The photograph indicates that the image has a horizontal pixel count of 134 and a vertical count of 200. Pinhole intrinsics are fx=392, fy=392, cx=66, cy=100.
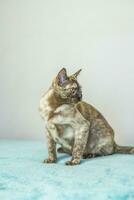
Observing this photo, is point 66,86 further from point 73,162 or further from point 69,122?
point 73,162

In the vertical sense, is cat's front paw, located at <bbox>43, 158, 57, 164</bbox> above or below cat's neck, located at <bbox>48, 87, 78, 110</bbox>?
below

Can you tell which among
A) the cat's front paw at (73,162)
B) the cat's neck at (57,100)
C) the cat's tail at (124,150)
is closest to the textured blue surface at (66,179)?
the cat's front paw at (73,162)

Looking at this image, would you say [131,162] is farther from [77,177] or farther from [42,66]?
[42,66]

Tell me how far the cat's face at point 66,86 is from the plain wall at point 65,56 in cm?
73

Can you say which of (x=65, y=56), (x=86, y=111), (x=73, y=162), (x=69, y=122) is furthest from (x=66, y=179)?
(x=65, y=56)

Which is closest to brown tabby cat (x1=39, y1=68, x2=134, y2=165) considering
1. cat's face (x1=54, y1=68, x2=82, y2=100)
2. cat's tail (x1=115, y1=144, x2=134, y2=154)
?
cat's face (x1=54, y1=68, x2=82, y2=100)

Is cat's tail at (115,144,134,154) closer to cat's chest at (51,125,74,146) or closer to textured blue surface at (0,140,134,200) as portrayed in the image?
textured blue surface at (0,140,134,200)

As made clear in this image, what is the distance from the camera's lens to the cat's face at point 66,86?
1598 mm

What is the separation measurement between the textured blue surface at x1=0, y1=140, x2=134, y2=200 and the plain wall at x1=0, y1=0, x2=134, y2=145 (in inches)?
26.9

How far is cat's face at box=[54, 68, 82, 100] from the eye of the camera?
62.9 inches

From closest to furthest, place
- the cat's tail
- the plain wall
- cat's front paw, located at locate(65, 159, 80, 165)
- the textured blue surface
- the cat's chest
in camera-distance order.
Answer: the textured blue surface
cat's front paw, located at locate(65, 159, 80, 165)
the cat's chest
the cat's tail
the plain wall

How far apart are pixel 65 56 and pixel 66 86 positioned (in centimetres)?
84

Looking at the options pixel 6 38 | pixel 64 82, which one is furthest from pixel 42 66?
pixel 64 82

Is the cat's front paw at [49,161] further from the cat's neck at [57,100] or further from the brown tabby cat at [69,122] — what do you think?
the cat's neck at [57,100]
